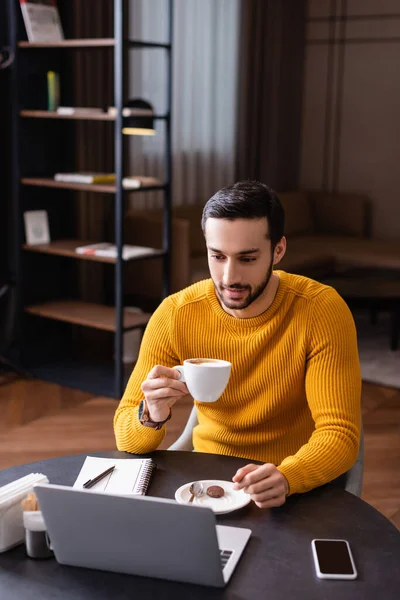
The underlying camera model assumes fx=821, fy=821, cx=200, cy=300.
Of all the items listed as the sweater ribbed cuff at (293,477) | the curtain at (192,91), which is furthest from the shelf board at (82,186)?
the sweater ribbed cuff at (293,477)

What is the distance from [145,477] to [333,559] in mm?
413

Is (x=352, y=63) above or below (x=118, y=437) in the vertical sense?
above

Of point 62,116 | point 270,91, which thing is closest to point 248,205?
point 62,116

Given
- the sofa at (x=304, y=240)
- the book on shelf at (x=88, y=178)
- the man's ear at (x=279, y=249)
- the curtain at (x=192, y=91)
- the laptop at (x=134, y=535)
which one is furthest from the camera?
the curtain at (x=192, y=91)

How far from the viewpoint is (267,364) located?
180 cm

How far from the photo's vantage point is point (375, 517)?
1.44 metres

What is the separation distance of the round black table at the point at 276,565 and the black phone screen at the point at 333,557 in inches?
0.7

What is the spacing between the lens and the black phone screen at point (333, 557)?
125cm

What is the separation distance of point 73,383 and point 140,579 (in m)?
3.18

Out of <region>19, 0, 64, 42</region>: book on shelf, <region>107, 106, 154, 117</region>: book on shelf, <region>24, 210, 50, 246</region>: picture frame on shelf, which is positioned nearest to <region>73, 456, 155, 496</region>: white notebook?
<region>107, 106, 154, 117</region>: book on shelf

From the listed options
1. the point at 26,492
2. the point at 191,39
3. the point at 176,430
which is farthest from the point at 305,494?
the point at 191,39

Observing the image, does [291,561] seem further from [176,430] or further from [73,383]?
[73,383]

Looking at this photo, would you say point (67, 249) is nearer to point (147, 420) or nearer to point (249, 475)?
point (147, 420)

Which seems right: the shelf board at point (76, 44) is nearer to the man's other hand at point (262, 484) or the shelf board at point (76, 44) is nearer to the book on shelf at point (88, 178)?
the book on shelf at point (88, 178)
